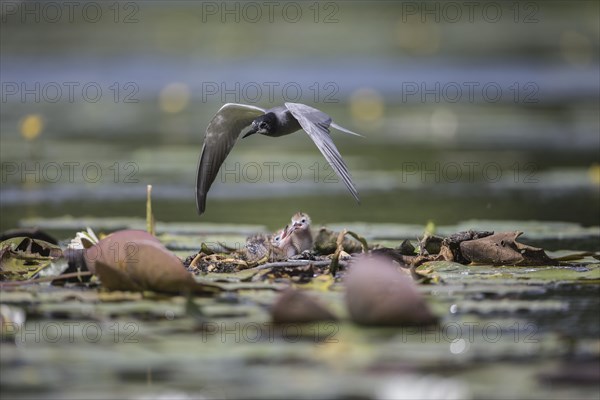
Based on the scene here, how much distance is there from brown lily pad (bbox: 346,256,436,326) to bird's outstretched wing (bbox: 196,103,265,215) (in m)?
2.73

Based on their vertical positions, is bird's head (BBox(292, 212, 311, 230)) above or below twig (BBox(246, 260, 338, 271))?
above

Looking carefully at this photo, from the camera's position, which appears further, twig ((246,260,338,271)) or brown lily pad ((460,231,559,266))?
brown lily pad ((460,231,559,266))

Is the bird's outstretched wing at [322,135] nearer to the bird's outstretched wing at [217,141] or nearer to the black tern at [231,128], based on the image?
the black tern at [231,128]

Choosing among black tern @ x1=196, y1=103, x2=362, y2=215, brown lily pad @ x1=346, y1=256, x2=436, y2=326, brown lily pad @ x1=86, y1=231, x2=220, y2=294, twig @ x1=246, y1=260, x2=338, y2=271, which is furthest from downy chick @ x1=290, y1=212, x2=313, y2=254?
brown lily pad @ x1=346, y1=256, x2=436, y2=326

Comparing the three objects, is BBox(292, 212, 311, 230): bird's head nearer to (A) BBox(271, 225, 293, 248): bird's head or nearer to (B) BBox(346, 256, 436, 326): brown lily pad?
(A) BBox(271, 225, 293, 248): bird's head

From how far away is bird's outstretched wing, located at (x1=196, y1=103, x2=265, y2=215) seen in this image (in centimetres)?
785

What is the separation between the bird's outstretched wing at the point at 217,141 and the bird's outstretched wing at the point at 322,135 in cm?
56

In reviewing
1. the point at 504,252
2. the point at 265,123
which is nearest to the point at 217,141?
the point at 265,123

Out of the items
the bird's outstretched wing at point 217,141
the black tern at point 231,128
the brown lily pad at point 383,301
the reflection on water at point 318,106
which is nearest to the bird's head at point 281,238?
the black tern at point 231,128

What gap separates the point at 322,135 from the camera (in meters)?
6.93

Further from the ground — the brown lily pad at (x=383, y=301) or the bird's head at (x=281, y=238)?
the bird's head at (x=281, y=238)

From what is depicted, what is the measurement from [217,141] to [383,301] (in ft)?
9.69

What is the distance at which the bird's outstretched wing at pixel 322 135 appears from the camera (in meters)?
6.57

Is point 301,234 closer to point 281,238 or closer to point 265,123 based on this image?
point 281,238
